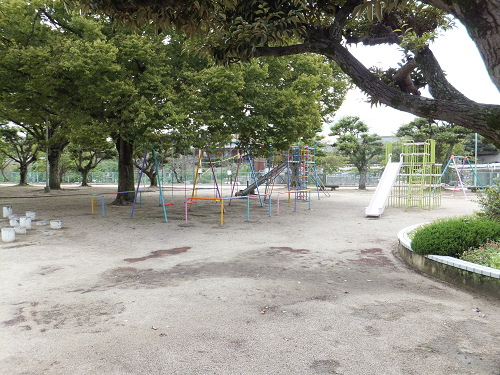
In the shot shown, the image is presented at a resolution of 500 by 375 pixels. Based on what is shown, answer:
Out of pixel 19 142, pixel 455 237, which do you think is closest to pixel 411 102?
pixel 455 237

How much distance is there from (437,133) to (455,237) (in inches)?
928

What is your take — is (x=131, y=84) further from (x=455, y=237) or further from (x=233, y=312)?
(x=455, y=237)

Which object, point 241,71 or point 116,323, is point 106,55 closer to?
point 241,71

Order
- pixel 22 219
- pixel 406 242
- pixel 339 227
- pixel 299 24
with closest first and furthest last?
1. pixel 299 24
2. pixel 406 242
3. pixel 22 219
4. pixel 339 227

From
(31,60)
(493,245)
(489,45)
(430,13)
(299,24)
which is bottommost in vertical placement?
(493,245)

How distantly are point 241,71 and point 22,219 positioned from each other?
855 centimetres

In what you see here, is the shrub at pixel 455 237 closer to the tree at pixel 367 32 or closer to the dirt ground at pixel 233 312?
the dirt ground at pixel 233 312

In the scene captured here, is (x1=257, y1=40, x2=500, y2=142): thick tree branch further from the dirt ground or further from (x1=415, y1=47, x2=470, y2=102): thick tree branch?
the dirt ground

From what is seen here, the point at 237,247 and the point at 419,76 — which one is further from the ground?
the point at 419,76

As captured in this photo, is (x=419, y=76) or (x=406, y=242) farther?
(x=406, y=242)

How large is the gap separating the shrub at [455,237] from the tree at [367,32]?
242 cm

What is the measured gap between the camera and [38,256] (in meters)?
7.50

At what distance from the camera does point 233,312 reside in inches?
177

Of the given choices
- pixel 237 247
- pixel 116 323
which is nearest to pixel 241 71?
pixel 237 247
